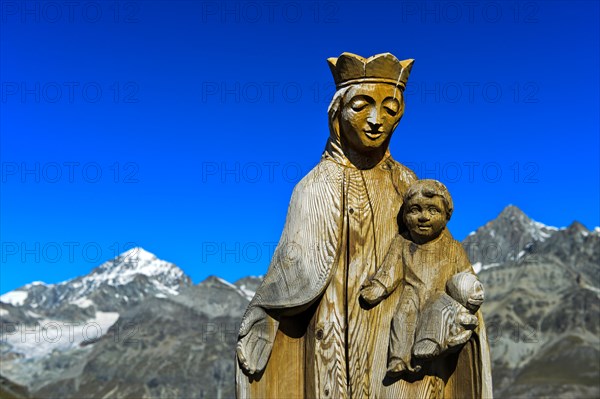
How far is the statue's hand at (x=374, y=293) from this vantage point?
8906mm

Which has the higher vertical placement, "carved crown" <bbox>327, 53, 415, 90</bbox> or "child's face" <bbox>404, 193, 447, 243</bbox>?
"carved crown" <bbox>327, 53, 415, 90</bbox>

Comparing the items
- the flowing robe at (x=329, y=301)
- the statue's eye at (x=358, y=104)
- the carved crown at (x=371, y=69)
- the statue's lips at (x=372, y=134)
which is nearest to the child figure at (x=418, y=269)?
the flowing robe at (x=329, y=301)

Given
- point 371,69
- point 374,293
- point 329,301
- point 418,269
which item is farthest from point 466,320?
point 371,69

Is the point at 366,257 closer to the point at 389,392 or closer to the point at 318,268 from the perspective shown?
the point at 318,268

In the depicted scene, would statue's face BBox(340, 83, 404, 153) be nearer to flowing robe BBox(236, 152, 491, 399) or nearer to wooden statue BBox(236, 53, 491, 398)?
wooden statue BBox(236, 53, 491, 398)

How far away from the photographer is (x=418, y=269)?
8953 mm

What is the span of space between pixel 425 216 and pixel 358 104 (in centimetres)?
137

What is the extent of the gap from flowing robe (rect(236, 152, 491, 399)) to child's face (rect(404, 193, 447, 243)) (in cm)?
34

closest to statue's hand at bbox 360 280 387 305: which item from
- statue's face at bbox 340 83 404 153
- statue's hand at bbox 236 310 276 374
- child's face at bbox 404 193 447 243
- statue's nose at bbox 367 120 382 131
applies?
child's face at bbox 404 193 447 243

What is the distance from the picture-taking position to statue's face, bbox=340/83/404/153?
9.34 m

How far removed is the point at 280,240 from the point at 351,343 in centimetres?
129

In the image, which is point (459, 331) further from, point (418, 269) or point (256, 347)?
point (256, 347)

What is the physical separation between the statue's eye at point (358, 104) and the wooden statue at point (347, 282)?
0.01 meters

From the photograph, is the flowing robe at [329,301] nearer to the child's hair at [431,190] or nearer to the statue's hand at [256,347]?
the statue's hand at [256,347]
